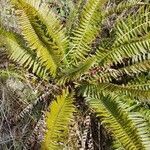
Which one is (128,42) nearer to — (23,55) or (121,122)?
(121,122)

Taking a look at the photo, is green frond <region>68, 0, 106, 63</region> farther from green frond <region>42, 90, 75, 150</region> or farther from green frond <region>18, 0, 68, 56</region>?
green frond <region>42, 90, 75, 150</region>

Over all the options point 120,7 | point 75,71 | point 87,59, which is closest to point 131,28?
point 120,7

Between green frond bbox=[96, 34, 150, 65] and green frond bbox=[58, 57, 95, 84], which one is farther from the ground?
green frond bbox=[96, 34, 150, 65]

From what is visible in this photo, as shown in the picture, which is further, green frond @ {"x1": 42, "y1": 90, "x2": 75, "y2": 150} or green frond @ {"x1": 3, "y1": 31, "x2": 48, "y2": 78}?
green frond @ {"x1": 3, "y1": 31, "x2": 48, "y2": 78}

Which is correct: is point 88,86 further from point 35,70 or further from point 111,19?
point 111,19

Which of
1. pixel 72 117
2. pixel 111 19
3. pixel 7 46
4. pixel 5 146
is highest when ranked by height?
pixel 111 19

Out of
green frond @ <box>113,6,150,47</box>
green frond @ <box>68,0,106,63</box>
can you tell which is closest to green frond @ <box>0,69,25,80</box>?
green frond @ <box>68,0,106,63</box>

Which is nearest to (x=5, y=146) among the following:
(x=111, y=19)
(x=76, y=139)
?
(x=76, y=139)


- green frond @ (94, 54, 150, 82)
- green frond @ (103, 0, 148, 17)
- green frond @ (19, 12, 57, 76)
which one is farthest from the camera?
green frond @ (103, 0, 148, 17)
